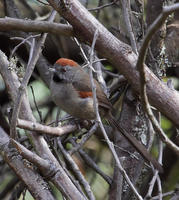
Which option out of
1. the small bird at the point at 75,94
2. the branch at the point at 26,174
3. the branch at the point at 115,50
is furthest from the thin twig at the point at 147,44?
the small bird at the point at 75,94

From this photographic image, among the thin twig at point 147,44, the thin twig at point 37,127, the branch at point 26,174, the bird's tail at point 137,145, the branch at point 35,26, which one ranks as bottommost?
the bird's tail at point 137,145

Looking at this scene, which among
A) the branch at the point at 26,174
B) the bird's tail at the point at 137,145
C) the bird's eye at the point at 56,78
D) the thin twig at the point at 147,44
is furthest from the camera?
the bird's eye at the point at 56,78

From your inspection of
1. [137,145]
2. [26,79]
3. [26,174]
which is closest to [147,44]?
[26,79]

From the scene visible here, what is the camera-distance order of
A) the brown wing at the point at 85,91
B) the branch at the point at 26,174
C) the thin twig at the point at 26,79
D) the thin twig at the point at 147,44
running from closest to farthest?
the thin twig at the point at 147,44 < the thin twig at the point at 26,79 < the branch at the point at 26,174 < the brown wing at the point at 85,91

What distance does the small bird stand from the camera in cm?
432

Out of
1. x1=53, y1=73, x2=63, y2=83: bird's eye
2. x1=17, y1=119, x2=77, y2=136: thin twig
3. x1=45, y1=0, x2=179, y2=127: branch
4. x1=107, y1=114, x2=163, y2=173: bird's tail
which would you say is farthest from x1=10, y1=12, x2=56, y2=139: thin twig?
x1=53, y1=73, x2=63, y2=83: bird's eye

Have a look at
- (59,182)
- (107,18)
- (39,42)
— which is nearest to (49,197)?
(59,182)

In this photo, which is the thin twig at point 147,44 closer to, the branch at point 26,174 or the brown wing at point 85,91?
the branch at point 26,174

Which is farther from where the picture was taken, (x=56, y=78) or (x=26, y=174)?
(x=56, y=78)

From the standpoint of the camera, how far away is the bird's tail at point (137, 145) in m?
3.31

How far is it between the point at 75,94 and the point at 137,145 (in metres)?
0.98

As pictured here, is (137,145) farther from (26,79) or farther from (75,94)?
(26,79)

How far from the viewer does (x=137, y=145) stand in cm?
377

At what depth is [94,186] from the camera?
5191 mm
